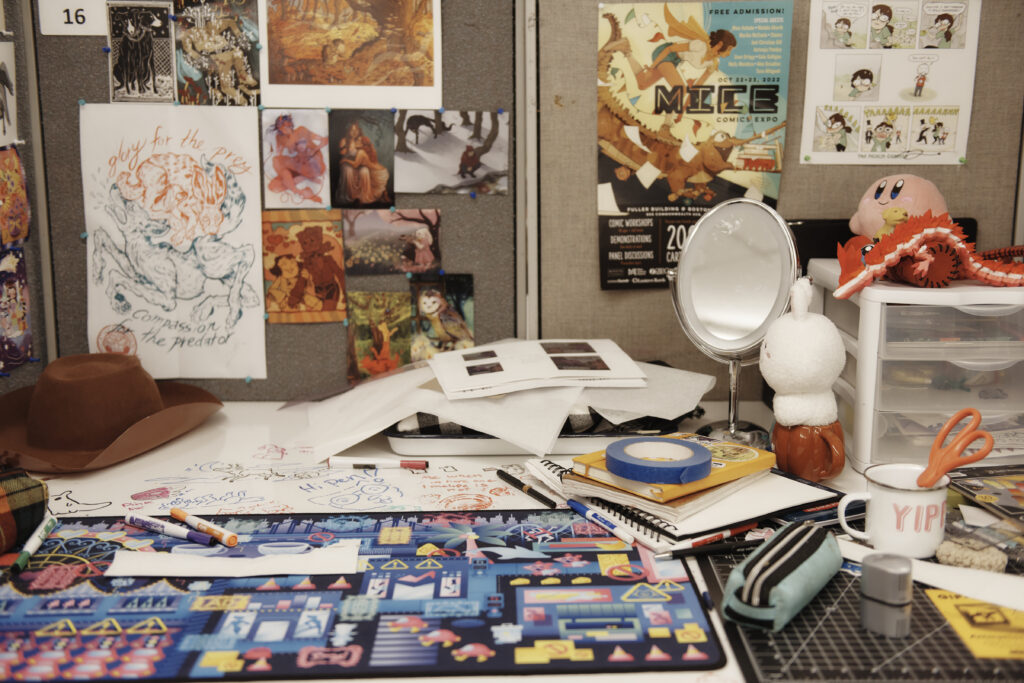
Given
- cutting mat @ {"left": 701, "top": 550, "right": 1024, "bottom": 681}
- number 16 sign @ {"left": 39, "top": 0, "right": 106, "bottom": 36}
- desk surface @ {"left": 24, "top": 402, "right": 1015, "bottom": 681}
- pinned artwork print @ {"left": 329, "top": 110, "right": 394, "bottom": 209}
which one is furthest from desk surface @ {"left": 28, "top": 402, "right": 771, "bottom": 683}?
number 16 sign @ {"left": 39, "top": 0, "right": 106, "bottom": 36}

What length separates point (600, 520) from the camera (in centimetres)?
85

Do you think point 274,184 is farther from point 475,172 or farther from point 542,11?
point 542,11

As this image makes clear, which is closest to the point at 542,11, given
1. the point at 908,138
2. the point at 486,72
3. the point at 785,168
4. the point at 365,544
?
the point at 486,72

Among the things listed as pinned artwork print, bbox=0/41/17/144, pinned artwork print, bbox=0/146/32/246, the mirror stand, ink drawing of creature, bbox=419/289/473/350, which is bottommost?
the mirror stand

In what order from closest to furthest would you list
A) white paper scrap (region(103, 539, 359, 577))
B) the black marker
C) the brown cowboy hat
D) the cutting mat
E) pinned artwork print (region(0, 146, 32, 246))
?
the cutting mat → white paper scrap (region(103, 539, 359, 577)) → the black marker → the brown cowboy hat → pinned artwork print (region(0, 146, 32, 246))

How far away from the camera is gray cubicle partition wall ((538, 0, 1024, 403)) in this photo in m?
1.18

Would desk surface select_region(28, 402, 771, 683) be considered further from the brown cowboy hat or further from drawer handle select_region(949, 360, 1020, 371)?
drawer handle select_region(949, 360, 1020, 371)

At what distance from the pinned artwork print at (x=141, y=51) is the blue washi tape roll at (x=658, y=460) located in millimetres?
763

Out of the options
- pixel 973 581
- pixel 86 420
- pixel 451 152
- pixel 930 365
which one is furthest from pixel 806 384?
pixel 86 420

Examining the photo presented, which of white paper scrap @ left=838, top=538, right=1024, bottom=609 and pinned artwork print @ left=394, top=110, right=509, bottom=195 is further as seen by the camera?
pinned artwork print @ left=394, top=110, right=509, bottom=195

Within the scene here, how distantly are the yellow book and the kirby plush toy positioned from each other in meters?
0.30

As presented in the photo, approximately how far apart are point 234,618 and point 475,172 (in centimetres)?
71

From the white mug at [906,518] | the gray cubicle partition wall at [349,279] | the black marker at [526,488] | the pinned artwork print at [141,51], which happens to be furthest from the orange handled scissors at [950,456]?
the pinned artwork print at [141,51]

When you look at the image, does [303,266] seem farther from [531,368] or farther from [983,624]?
[983,624]
